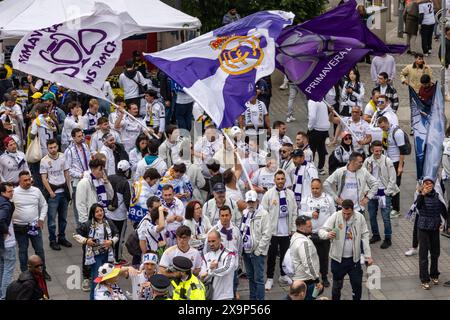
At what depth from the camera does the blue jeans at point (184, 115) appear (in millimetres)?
19422

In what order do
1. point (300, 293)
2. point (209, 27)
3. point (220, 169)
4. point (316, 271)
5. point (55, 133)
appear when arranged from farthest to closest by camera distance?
point (209, 27) → point (55, 133) → point (220, 169) → point (316, 271) → point (300, 293)

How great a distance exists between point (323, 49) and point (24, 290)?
5.80m

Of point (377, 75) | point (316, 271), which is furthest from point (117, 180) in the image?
point (377, 75)

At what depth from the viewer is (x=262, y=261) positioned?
502 inches

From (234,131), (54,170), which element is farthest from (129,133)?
(54,170)

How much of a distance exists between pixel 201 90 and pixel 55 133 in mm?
4521

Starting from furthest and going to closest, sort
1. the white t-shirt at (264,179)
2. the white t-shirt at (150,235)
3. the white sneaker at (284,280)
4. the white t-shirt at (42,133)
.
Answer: the white t-shirt at (42,133) → the white t-shirt at (264,179) → the white sneaker at (284,280) → the white t-shirt at (150,235)

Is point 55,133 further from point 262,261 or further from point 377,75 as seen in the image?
point 377,75

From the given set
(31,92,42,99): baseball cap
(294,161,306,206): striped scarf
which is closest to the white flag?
(294,161,306,206): striped scarf

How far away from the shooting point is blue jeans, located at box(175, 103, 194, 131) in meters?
19.4

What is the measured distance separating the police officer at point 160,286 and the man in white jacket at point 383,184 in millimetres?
5150

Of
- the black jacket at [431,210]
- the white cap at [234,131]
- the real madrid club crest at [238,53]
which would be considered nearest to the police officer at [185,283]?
the real madrid club crest at [238,53]

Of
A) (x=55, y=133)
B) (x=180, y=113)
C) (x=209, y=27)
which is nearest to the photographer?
(x=55, y=133)

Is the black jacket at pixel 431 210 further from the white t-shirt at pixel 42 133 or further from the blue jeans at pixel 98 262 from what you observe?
the white t-shirt at pixel 42 133
